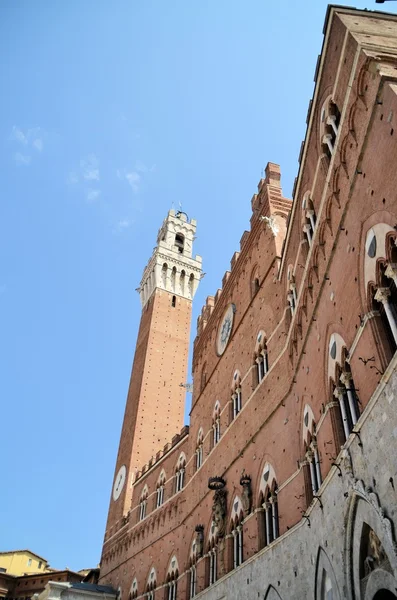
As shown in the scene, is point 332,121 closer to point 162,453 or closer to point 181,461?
point 181,461

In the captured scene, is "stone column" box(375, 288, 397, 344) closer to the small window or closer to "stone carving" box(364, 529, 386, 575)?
"stone carving" box(364, 529, 386, 575)

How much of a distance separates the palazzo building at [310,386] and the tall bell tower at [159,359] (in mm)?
6584

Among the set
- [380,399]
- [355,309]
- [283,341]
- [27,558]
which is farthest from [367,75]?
[27,558]

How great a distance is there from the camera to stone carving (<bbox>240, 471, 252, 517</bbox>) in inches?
472

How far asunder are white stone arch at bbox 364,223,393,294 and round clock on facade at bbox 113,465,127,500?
77.1ft

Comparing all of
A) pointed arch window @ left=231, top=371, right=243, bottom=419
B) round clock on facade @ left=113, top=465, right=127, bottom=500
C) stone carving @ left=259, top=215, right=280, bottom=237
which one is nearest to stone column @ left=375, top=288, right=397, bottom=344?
stone carving @ left=259, top=215, right=280, bottom=237

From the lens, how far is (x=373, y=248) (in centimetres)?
670

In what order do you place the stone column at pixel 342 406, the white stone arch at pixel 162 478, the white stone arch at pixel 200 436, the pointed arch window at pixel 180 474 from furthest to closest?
the white stone arch at pixel 162 478 → the pointed arch window at pixel 180 474 → the white stone arch at pixel 200 436 → the stone column at pixel 342 406

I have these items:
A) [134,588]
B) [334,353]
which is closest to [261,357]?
[334,353]

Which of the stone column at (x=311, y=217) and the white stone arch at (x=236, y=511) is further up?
the stone column at (x=311, y=217)

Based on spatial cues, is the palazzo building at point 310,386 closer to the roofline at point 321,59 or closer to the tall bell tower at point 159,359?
the roofline at point 321,59

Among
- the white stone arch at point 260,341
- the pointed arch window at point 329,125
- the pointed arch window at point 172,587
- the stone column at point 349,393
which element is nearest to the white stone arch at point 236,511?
the white stone arch at point 260,341

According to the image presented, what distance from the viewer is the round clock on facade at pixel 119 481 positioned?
27.3 meters

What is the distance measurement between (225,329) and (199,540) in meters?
7.06
